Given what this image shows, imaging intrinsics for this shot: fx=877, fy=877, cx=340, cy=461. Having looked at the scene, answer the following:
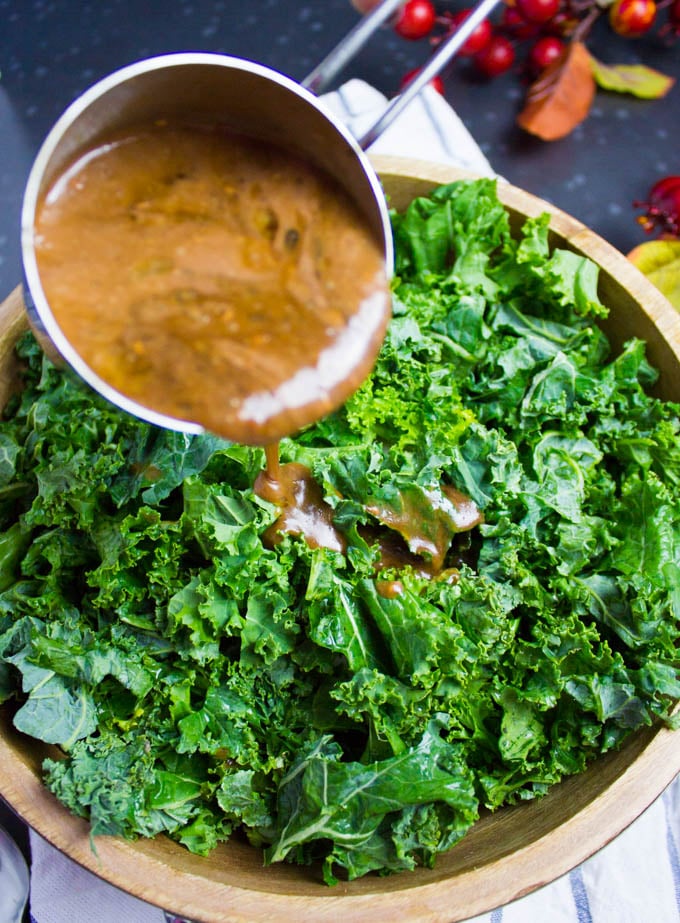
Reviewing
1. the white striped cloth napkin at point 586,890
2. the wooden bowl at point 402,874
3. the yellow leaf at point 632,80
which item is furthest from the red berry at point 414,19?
the white striped cloth napkin at point 586,890

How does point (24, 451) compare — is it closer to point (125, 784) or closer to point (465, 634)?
point (125, 784)

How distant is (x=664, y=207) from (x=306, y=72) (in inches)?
62.3

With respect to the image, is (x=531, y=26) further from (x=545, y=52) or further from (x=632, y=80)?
(x=632, y=80)

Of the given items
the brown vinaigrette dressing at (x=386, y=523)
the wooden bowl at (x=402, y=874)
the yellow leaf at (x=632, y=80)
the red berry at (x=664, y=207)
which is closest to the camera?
the wooden bowl at (x=402, y=874)

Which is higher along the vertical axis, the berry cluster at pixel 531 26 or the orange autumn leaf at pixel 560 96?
the berry cluster at pixel 531 26

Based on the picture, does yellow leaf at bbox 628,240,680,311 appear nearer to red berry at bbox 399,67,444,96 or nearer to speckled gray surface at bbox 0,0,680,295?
speckled gray surface at bbox 0,0,680,295

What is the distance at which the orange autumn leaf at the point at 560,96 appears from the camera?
3.54m

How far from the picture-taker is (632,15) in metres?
3.53

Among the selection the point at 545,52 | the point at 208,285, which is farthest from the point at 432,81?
the point at 208,285

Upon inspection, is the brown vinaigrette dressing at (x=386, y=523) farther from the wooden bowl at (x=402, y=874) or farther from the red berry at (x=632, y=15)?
the red berry at (x=632, y=15)

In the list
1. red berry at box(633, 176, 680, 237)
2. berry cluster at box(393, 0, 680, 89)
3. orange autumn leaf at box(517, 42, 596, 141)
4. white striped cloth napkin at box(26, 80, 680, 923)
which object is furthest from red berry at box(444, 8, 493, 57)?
white striped cloth napkin at box(26, 80, 680, 923)

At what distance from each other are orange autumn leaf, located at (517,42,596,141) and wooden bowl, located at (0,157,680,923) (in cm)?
246

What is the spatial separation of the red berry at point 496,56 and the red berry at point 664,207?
2.71 feet

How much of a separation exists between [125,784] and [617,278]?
79.4 inches
